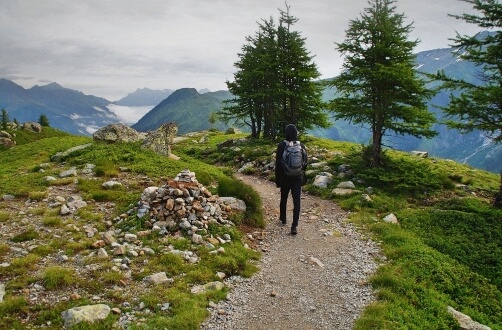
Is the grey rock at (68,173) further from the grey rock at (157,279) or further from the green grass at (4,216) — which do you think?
the grey rock at (157,279)

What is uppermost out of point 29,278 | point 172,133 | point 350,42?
point 350,42

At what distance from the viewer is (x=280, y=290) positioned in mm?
9008

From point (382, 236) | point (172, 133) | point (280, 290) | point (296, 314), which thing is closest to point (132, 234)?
point (280, 290)

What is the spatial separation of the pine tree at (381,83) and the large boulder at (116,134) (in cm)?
1500

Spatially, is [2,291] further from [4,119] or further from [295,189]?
[4,119]

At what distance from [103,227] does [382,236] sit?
32.5 feet

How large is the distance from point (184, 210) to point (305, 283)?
4692 millimetres

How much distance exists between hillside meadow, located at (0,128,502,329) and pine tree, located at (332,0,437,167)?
8.16 feet

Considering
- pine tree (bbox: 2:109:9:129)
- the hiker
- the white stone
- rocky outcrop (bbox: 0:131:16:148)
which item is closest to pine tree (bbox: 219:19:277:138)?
the hiker

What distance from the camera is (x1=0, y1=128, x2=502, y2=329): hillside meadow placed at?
25.6ft

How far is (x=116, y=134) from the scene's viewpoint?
24578 millimetres

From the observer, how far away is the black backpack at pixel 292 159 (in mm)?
12492

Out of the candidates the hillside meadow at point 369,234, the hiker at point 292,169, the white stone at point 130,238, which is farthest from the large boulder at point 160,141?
the white stone at point 130,238

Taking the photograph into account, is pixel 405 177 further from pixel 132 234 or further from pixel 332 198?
pixel 132 234
